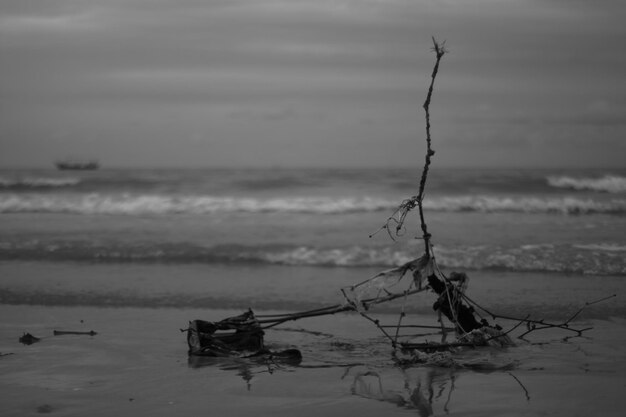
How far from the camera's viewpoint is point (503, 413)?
14.2 ft

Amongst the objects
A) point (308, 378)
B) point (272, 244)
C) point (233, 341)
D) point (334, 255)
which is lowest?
point (308, 378)

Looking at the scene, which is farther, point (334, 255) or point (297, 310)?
point (334, 255)

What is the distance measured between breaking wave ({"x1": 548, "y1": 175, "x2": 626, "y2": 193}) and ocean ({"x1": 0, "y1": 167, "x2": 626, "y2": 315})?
2706mm

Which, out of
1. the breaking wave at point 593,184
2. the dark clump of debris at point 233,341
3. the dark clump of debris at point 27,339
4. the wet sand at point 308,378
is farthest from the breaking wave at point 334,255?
the breaking wave at point 593,184

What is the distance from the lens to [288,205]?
20.9 meters

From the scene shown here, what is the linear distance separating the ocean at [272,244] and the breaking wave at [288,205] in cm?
6

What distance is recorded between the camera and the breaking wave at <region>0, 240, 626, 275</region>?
1059 cm

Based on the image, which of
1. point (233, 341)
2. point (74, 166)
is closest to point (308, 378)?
point (233, 341)

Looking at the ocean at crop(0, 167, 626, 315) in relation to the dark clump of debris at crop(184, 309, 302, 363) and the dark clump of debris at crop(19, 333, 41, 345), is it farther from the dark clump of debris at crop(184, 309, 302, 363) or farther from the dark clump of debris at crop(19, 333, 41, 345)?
the dark clump of debris at crop(19, 333, 41, 345)

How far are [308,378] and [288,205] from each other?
15796 millimetres

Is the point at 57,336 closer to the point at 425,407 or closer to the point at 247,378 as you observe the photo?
the point at 247,378

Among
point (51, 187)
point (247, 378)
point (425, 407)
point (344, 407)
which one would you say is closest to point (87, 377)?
point (247, 378)

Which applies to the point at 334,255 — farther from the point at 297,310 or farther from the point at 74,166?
the point at 74,166

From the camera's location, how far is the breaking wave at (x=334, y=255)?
10586 millimetres
